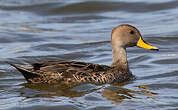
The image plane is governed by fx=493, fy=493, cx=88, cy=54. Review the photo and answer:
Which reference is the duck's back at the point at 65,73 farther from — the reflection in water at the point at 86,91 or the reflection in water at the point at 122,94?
the reflection in water at the point at 122,94

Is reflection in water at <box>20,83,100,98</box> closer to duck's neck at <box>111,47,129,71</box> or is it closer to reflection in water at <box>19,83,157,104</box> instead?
reflection in water at <box>19,83,157,104</box>

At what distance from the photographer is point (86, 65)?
8977 mm

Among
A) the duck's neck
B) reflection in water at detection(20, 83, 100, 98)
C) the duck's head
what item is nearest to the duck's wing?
reflection in water at detection(20, 83, 100, 98)

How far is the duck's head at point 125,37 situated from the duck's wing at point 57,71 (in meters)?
1.08

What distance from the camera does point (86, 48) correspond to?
12.8m

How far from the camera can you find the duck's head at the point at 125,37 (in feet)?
32.0

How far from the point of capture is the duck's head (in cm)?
975

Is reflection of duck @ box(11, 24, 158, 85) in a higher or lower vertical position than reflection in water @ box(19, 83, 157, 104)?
higher

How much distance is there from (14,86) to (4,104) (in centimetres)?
121

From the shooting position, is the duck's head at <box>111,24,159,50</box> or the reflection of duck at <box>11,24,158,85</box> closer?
the reflection of duck at <box>11,24,158,85</box>

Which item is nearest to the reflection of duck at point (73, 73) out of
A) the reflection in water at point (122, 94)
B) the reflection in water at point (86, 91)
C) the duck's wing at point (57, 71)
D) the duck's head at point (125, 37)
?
the duck's wing at point (57, 71)

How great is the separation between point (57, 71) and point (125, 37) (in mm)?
1777

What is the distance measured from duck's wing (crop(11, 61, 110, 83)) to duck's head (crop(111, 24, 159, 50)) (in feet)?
3.54

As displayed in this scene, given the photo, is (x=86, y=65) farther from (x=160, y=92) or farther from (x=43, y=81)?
(x=160, y=92)
